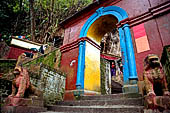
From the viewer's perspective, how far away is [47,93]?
15.5ft

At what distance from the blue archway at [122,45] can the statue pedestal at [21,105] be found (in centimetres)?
245

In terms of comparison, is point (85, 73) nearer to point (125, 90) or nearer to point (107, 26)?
point (125, 90)

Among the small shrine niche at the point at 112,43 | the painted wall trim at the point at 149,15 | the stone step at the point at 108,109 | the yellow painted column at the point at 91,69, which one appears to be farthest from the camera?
the small shrine niche at the point at 112,43

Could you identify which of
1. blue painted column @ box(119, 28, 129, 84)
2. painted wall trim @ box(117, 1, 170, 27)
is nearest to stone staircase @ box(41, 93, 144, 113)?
blue painted column @ box(119, 28, 129, 84)

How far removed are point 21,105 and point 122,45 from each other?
435 centimetres

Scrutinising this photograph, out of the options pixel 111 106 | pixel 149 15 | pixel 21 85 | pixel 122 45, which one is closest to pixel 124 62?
pixel 122 45

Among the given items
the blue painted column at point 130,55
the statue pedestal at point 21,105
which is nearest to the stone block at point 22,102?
the statue pedestal at point 21,105

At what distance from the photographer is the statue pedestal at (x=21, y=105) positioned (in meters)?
3.05

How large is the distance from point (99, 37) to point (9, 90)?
589cm

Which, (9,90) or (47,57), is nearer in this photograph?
(9,90)

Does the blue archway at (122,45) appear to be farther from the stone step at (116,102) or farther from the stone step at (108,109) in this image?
the stone step at (108,109)

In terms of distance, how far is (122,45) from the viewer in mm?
5039

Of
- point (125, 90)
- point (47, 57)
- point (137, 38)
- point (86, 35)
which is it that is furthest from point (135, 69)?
point (47, 57)

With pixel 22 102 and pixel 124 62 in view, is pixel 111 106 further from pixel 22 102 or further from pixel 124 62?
pixel 22 102
